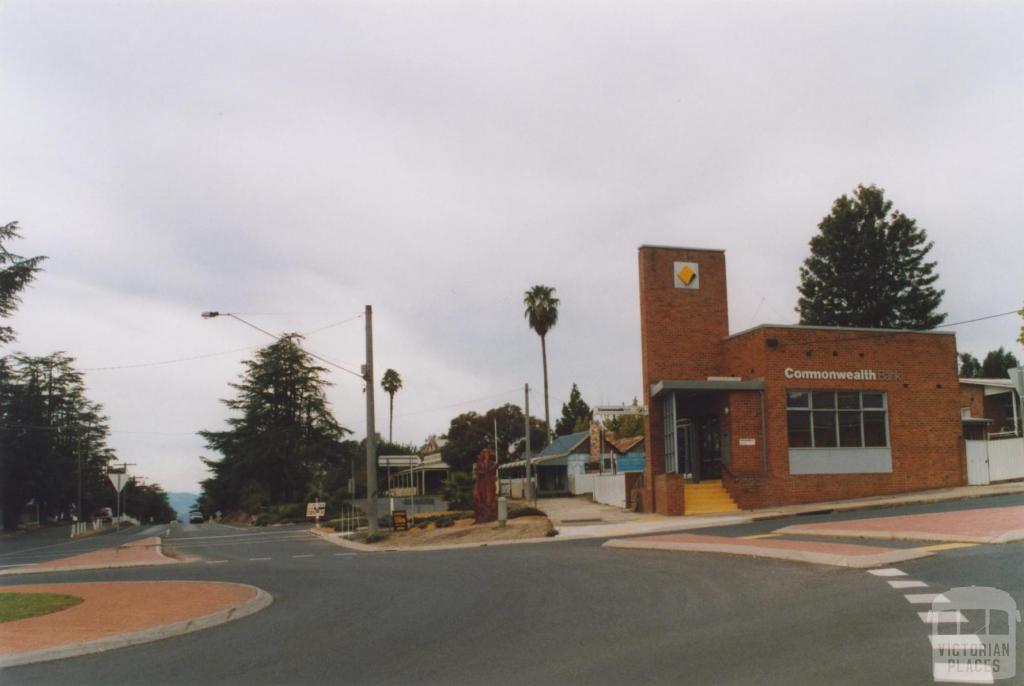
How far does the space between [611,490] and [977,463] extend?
14332 mm

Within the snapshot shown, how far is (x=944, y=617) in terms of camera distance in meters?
8.16

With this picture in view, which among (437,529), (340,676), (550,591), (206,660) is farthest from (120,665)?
(437,529)

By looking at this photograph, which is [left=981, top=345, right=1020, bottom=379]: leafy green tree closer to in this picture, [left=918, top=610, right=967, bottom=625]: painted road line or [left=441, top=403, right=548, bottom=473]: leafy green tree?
[left=441, top=403, right=548, bottom=473]: leafy green tree

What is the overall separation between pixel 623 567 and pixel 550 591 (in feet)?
Answer: 9.58

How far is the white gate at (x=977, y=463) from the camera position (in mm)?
30391

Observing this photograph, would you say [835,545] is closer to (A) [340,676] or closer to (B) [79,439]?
(A) [340,676]

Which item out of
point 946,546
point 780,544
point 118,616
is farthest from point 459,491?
point 118,616

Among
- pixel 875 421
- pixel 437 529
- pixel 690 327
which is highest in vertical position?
pixel 690 327

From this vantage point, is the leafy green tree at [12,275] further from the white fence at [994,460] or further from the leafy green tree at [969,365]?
the leafy green tree at [969,365]

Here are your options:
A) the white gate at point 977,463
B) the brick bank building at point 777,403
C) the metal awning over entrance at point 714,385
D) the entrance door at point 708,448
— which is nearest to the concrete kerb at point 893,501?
the brick bank building at point 777,403

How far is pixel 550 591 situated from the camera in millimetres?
11953

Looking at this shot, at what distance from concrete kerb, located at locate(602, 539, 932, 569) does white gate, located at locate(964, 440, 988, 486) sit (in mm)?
18001

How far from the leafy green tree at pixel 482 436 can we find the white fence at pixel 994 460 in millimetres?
54793

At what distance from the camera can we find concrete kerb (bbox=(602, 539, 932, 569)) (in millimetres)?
12039
